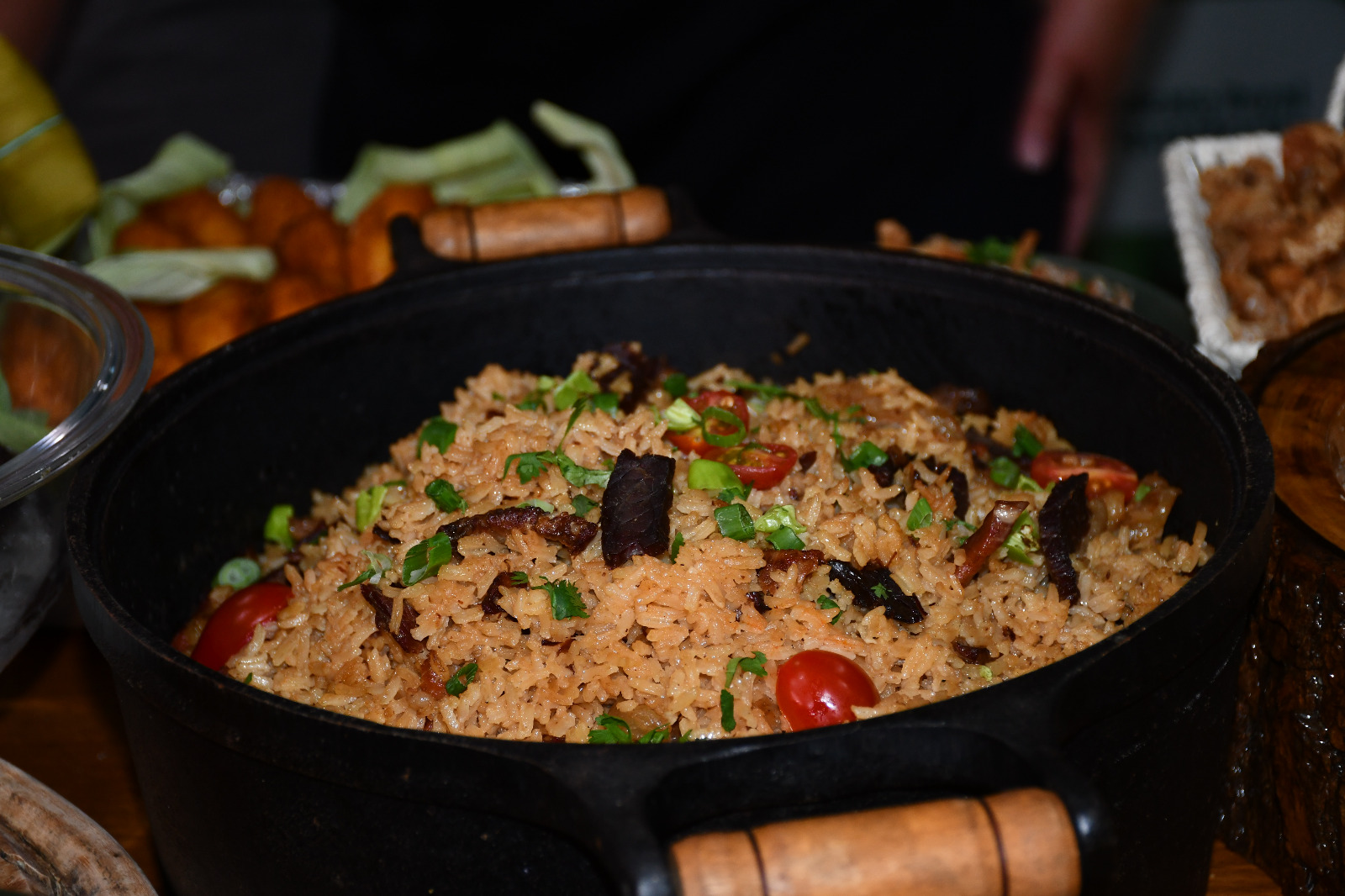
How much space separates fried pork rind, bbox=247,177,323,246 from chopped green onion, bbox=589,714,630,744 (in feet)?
9.18

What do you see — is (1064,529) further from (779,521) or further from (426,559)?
(426,559)

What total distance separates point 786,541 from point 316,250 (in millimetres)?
2437

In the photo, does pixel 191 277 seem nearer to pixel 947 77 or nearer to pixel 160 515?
pixel 160 515

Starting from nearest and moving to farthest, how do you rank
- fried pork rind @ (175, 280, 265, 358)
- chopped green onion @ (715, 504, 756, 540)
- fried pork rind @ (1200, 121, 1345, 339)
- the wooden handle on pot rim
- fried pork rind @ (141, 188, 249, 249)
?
chopped green onion @ (715, 504, 756, 540)
the wooden handle on pot rim
fried pork rind @ (1200, 121, 1345, 339)
fried pork rind @ (175, 280, 265, 358)
fried pork rind @ (141, 188, 249, 249)

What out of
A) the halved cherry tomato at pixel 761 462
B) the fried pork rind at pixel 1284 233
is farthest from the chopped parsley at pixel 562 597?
the fried pork rind at pixel 1284 233

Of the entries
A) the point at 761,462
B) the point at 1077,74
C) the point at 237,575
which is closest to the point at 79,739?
the point at 237,575

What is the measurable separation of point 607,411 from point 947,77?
2.45m

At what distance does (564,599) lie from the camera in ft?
5.16

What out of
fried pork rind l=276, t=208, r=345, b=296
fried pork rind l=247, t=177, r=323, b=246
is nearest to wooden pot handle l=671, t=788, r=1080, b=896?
fried pork rind l=276, t=208, r=345, b=296

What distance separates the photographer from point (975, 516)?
6.13 feet

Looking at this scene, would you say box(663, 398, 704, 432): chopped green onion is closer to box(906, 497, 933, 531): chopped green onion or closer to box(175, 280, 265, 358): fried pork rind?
box(906, 497, 933, 531): chopped green onion

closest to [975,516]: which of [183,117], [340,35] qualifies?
[340,35]

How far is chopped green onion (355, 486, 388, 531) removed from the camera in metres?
1.94

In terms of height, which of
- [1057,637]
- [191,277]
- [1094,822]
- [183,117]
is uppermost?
[1094,822]
